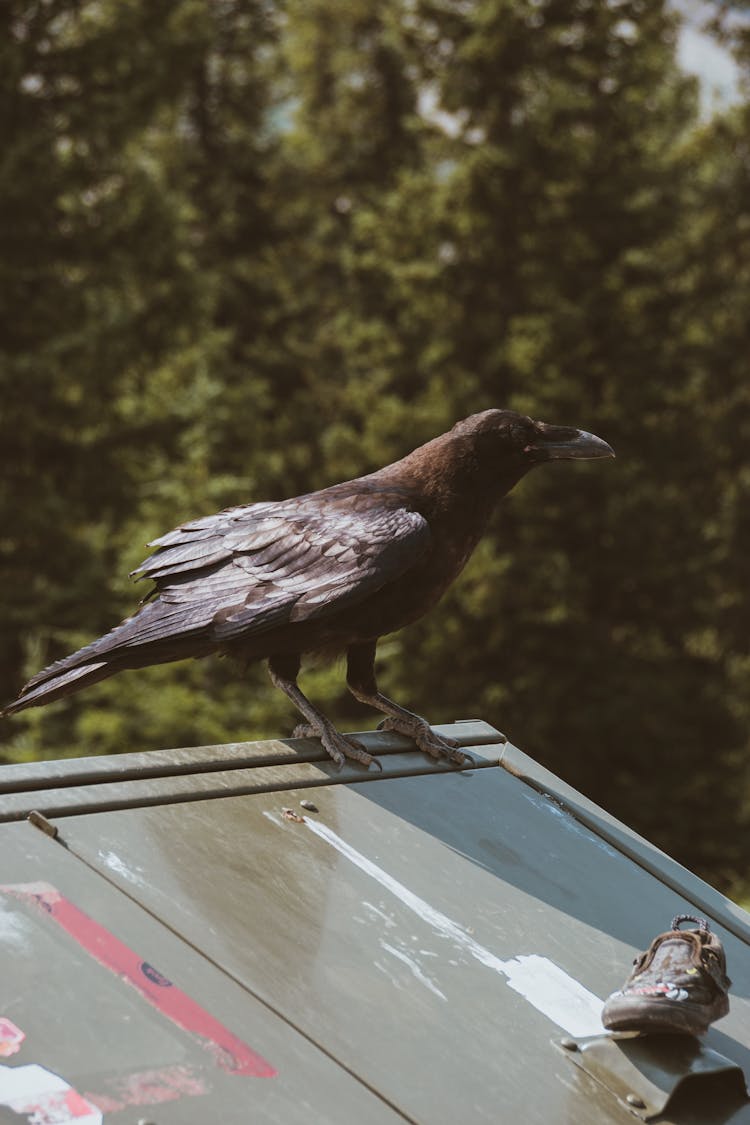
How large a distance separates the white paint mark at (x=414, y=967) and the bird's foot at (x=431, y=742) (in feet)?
3.68

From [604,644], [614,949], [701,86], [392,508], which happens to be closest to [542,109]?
[701,86]

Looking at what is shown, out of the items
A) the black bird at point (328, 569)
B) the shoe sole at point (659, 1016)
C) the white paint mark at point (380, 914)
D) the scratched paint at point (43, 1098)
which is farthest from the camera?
the black bird at point (328, 569)

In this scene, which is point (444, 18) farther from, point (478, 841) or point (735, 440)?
point (478, 841)

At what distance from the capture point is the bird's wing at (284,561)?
Result: 3.96 m

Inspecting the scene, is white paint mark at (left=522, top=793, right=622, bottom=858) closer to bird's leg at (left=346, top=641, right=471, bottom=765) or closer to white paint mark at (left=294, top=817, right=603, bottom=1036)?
bird's leg at (left=346, top=641, right=471, bottom=765)

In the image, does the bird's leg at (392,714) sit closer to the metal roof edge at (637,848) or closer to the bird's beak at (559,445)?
the metal roof edge at (637,848)

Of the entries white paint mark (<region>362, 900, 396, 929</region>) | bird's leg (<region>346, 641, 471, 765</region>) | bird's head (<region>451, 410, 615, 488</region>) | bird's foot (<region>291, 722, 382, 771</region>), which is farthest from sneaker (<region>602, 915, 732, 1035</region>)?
bird's head (<region>451, 410, 615, 488</region>)

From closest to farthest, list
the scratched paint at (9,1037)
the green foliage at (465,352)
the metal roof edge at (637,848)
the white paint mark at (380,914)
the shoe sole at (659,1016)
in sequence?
the scratched paint at (9,1037) < the shoe sole at (659,1016) < the white paint mark at (380,914) < the metal roof edge at (637,848) < the green foliage at (465,352)

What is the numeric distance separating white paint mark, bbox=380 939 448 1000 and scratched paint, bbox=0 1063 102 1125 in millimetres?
851

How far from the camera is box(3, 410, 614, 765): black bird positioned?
3900mm

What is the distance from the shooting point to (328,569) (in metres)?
4.01

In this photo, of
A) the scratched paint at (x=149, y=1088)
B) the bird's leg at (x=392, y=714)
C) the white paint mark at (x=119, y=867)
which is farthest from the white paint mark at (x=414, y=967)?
the bird's leg at (x=392, y=714)

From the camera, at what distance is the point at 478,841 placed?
3.52 metres

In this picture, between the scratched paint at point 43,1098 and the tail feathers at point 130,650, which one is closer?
the scratched paint at point 43,1098
